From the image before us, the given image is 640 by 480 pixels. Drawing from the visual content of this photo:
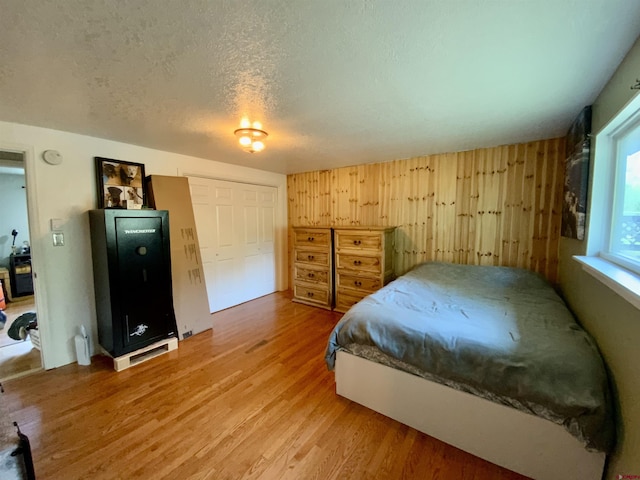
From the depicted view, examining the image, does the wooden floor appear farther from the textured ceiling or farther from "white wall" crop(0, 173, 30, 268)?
"white wall" crop(0, 173, 30, 268)

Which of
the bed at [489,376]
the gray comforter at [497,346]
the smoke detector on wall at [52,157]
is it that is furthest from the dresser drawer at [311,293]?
the smoke detector on wall at [52,157]

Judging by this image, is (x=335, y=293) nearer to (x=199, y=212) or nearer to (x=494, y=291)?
(x=494, y=291)

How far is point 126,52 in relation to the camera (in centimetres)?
122

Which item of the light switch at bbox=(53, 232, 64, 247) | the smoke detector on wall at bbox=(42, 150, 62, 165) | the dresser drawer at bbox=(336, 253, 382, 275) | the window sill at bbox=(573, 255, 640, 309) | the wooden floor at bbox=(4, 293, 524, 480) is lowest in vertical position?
the wooden floor at bbox=(4, 293, 524, 480)

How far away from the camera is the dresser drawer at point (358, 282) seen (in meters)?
3.33

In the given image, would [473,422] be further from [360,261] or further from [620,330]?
[360,261]

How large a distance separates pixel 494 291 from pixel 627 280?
1.25 meters

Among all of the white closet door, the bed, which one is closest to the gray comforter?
the bed

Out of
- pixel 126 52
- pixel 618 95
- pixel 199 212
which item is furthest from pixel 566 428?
pixel 199 212

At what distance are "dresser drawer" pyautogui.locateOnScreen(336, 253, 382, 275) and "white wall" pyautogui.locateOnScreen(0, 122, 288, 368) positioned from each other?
2812mm

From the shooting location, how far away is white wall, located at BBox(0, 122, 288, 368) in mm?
2205

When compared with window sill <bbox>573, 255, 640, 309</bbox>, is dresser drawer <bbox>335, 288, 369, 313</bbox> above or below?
below

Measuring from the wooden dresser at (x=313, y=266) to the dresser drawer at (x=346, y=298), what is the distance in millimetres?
118

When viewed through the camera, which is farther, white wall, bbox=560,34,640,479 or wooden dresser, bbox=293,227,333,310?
wooden dresser, bbox=293,227,333,310
